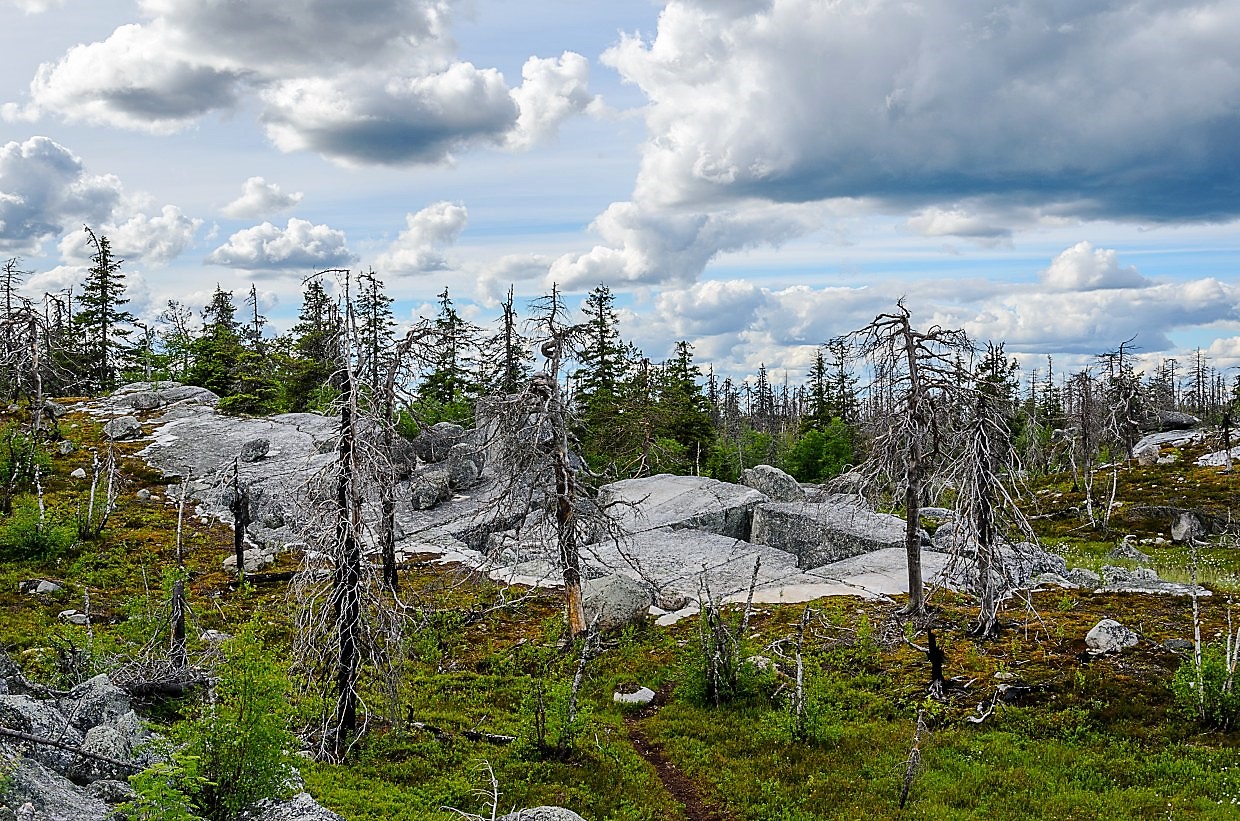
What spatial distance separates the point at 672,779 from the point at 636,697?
394cm

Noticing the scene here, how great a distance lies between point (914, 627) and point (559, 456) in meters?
10.6

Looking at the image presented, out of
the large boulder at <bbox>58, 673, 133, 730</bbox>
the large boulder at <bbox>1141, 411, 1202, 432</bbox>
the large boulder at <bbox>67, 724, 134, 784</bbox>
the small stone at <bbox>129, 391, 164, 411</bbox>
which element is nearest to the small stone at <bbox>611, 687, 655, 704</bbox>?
the large boulder at <bbox>58, 673, 133, 730</bbox>

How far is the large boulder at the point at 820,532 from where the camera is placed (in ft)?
106

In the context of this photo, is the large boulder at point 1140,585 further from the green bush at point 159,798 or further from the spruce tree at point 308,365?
the spruce tree at point 308,365

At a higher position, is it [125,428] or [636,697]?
[125,428]

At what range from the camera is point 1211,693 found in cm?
1447

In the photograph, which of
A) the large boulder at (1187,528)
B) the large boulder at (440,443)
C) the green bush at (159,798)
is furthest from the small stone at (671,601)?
the large boulder at (1187,528)

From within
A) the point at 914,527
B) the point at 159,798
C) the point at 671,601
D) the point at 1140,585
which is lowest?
the point at 1140,585

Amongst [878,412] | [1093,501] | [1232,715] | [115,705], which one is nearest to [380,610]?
[115,705]

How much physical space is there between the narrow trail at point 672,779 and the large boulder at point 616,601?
5.44 meters

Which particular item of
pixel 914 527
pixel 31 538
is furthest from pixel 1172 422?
pixel 31 538

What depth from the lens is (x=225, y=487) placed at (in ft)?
126

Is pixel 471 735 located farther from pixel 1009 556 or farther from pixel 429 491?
pixel 429 491

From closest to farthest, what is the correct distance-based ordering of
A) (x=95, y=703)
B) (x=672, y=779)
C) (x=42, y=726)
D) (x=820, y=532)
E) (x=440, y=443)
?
(x=42, y=726) → (x=95, y=703) → (x=672, y=779) → (x=820, y=532) → (x=440, y=443)
